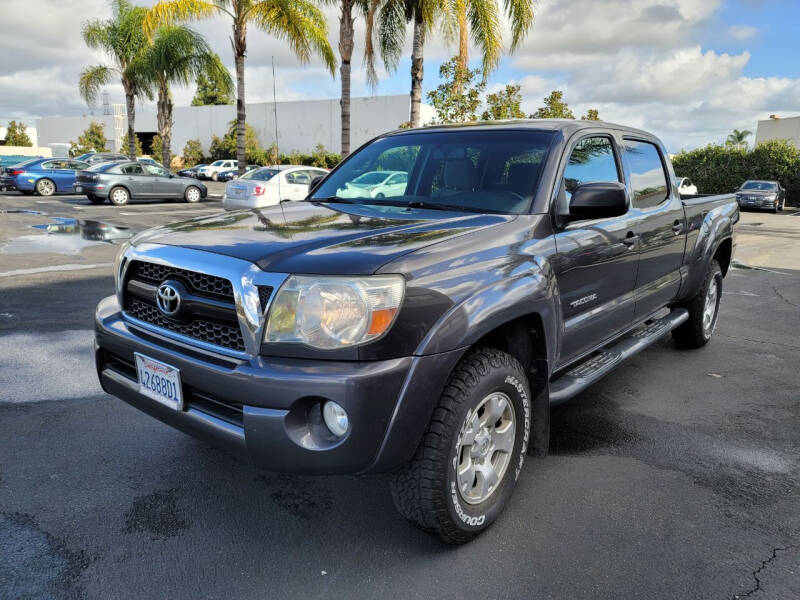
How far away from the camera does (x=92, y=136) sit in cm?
5891

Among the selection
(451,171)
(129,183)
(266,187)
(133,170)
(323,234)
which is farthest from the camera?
(133,170)

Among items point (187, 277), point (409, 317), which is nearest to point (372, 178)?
point (187, 277)

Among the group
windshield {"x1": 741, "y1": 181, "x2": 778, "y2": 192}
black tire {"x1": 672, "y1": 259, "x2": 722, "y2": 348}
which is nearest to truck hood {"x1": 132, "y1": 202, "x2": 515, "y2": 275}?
black tire {"x1": 672, "y1": 259, "x2": 722, "y2": 348}

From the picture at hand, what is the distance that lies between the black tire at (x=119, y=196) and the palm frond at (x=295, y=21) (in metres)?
7.05

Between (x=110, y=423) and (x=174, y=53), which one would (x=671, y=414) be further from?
(x=174, y=53)

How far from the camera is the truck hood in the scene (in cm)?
227

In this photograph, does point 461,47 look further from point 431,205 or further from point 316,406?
point 316,406

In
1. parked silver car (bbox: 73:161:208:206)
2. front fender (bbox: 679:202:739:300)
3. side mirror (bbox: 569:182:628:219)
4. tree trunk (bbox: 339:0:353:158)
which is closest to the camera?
side mirror (bbox: 569:182:628:219)

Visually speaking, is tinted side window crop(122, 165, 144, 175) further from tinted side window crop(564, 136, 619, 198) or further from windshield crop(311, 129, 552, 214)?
tinted side window crop(564, 136, 619, 198)

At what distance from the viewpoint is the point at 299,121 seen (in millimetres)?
47625

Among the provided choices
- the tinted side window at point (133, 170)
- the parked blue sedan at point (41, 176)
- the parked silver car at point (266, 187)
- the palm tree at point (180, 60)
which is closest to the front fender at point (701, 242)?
the parked silver car at point (266, 187)

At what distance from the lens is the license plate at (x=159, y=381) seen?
2.47 metres

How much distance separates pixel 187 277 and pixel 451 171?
1.69 metres

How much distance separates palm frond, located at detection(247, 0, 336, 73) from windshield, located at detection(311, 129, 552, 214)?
669 inches
